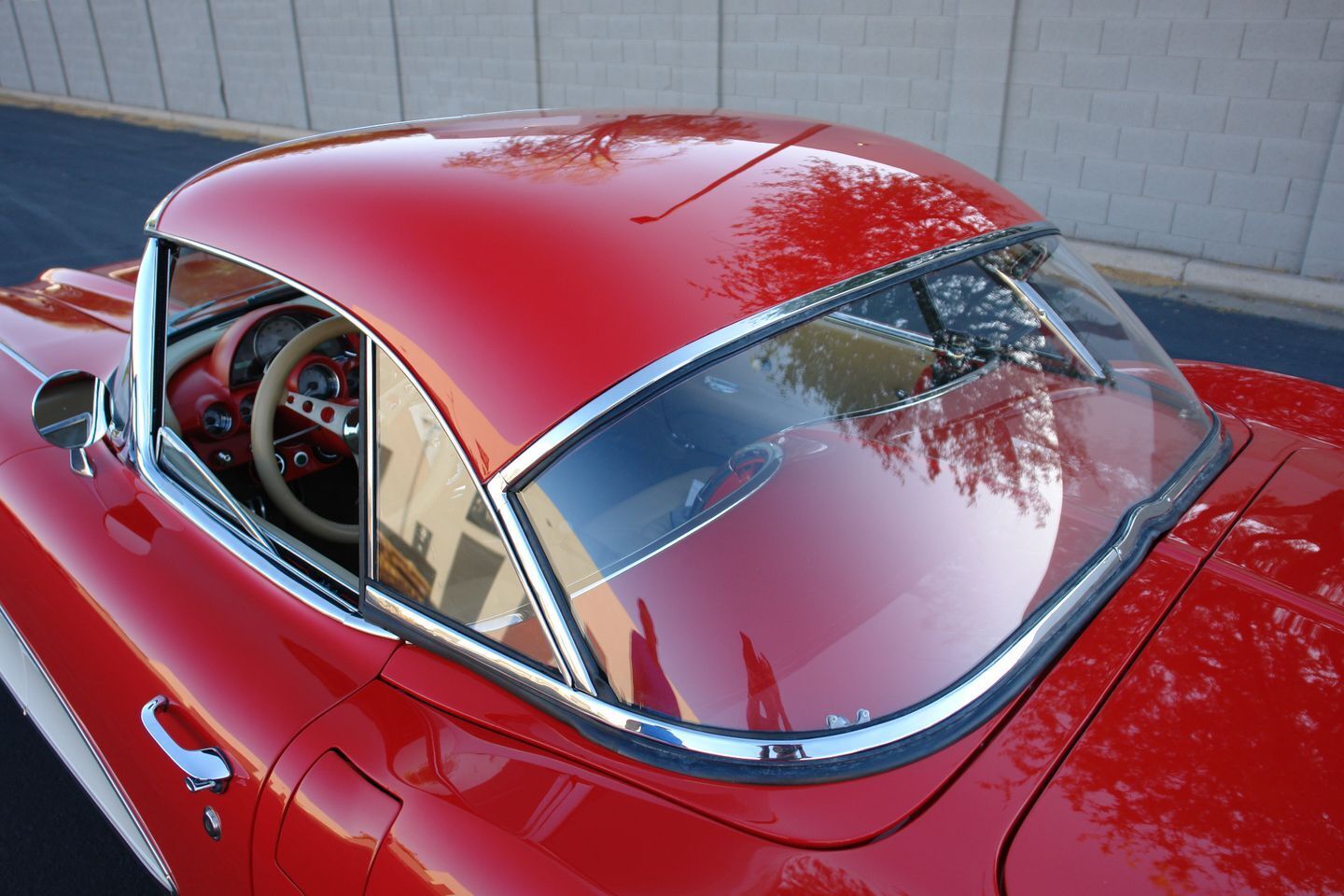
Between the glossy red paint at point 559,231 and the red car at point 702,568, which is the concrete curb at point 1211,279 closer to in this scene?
the red car at point 702,568

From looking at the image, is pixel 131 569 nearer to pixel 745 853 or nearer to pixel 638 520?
pixel 638 520

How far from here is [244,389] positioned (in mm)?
2646

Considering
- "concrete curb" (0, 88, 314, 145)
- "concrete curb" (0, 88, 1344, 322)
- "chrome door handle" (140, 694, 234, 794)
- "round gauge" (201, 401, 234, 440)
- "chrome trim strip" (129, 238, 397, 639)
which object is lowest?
"concrete curb" (0, 88, 314, 145)

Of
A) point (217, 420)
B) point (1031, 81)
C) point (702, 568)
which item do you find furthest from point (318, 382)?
point (1031, 81)

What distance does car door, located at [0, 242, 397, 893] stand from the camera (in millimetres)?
1507

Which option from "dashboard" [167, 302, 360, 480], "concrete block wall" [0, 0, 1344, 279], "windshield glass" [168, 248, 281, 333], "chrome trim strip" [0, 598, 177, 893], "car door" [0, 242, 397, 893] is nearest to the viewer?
"car door" [0, 242, 397, 893]

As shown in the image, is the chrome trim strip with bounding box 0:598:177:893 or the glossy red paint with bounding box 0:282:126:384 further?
the glossy red paint with bounding box 0:282:126:384

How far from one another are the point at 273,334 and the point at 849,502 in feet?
6.42

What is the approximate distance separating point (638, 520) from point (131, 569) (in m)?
1.06

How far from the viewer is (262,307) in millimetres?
3004

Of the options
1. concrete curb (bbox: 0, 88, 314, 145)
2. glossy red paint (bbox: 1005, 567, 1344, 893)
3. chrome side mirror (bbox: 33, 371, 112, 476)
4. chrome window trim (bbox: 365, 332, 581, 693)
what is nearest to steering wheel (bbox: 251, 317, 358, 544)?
chrome side mirror (bbox: 33, 371, 112, 476)

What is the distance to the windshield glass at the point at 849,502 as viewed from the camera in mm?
1312

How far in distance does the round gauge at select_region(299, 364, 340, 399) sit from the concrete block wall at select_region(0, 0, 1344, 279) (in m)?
6.00

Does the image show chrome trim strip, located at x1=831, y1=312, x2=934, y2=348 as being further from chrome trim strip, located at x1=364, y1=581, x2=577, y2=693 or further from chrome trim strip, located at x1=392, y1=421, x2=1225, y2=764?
chrome trim strip, located at x1=364, y1=581, x2=577, y2=693
